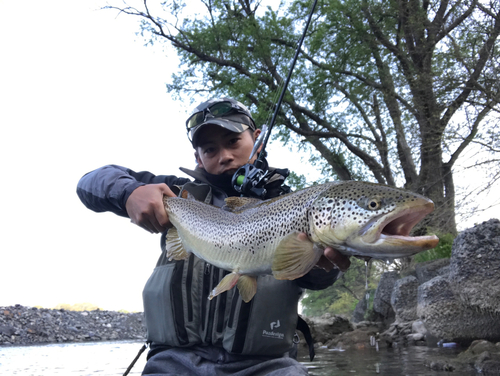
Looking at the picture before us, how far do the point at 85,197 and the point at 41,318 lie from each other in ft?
42.7

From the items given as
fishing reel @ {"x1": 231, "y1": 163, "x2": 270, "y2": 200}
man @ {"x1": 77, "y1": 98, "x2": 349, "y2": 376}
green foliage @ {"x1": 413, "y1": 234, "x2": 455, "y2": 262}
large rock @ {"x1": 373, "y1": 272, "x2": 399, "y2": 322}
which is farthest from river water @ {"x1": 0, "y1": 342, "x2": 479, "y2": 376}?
large rock @ {"x1": 373, "y1": 272, "x2": 399, "y2": 322}

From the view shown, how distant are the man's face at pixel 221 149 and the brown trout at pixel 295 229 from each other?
2.58 feet

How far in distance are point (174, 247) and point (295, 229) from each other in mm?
988

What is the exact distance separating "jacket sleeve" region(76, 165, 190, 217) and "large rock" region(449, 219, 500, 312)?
5.15 metres

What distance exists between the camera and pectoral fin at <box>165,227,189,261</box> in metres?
2.75

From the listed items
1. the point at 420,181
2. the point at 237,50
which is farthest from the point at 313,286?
the point at 237,50

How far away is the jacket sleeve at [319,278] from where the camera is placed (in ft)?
8.74

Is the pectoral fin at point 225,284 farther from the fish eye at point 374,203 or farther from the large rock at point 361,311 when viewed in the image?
the large rock at point 361,311

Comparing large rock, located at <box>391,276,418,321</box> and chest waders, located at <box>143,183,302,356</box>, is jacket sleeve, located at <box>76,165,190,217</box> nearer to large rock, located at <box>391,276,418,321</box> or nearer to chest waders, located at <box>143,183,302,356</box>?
chest waders, located at <box>143,183,302,356</box>

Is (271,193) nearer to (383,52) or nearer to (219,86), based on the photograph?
(383,52)

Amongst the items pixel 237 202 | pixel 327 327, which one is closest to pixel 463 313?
pixel 327 327

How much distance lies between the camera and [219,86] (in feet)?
62.1

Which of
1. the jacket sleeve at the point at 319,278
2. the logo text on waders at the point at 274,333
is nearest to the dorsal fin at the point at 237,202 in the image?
the jacket sleeve at the point at 319,278

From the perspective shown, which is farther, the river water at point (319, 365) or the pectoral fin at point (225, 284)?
the river water at point (319, 365)
